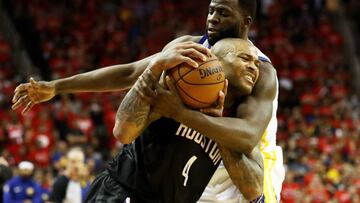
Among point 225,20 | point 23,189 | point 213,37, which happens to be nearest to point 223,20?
point 225,20

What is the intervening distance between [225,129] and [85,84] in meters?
1.30

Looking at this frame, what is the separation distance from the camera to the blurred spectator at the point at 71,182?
8.51 meters

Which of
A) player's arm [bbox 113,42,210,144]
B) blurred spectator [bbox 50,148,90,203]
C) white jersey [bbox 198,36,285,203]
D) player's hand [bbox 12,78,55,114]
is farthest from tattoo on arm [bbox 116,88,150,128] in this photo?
blurred spectator [bbox 50,148,90,203]

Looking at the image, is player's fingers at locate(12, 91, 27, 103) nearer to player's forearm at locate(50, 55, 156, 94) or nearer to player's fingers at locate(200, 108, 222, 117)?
player's forearm at locate(50, 55, 156, 94)

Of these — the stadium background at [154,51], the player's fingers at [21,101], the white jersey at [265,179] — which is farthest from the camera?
the stadium background at [154,51]

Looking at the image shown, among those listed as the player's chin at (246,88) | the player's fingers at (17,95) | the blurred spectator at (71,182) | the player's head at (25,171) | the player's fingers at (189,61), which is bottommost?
the player's head at (25,171)

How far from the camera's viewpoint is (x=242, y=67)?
3.76 m

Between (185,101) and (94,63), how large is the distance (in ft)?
43.6

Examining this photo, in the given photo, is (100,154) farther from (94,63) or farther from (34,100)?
(34,100)

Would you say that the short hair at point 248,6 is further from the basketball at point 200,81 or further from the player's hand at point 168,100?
the player's hand at point 168,100

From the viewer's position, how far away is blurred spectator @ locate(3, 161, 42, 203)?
10.3 metres

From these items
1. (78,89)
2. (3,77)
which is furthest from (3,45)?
(78,89)

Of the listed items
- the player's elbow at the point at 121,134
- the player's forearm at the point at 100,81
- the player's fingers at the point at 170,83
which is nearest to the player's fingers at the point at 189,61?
the player's fingers at the point at 170,83

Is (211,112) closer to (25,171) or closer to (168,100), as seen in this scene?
(168,100)
